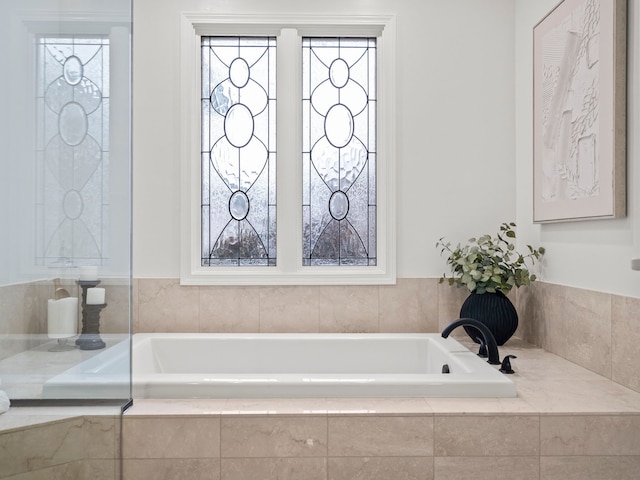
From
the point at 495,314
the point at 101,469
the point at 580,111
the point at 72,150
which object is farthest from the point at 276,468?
the point at 580,111

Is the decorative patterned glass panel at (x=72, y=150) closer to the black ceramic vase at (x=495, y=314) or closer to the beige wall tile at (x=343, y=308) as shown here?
the beige wall tile at (x=343, y=308)

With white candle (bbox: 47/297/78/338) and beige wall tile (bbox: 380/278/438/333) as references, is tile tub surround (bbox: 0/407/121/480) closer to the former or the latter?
white candle (bbox: 47/297/78/338)

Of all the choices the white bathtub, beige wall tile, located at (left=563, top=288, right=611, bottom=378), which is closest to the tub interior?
the white bathtub

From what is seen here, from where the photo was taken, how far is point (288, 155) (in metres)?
2.83

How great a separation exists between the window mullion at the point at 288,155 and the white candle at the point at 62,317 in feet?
5.11

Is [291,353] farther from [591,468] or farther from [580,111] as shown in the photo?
[580,111]

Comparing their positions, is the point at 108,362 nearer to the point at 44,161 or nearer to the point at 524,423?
the point at 44,161

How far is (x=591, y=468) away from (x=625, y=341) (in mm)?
491

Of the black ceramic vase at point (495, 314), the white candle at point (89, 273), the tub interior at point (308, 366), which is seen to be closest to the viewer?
the white candle at point (89, 273)

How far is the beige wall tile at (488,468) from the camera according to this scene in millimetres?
1655

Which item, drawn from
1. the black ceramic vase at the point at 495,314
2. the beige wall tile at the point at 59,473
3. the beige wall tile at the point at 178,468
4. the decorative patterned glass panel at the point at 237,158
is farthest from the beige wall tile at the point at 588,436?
the decorative patterned glass panel at the point at 237,158

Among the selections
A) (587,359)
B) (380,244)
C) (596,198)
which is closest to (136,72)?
(380,244)

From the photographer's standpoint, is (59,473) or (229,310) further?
(229,310)

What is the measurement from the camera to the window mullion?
283 cm
